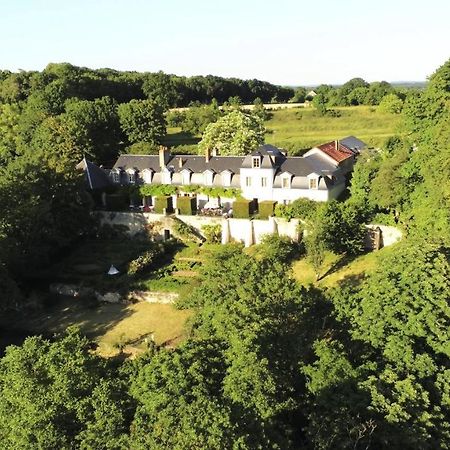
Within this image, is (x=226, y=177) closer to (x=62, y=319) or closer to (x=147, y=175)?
(x=147, y=175)

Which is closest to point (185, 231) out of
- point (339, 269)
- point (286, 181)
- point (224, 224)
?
point (224, 224)

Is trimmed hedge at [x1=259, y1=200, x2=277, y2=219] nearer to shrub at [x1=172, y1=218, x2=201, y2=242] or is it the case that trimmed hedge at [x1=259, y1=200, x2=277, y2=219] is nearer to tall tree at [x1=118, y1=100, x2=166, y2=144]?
shrub at [x1=172, y1=218, x2=201, y2=242]

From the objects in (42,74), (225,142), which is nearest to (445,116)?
Result: (225,142)

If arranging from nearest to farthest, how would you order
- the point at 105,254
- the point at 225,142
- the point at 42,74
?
the point at 105,254 < the point at 225,142 < the point at 42,74

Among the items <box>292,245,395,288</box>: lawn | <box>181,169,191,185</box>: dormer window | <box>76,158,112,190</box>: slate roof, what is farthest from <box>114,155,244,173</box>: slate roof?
<box>292,245,395,288</box>: lawn

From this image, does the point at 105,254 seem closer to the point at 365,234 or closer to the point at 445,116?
→ the point at 365,234

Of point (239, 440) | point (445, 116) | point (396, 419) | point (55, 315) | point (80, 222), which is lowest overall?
point (55, 315)

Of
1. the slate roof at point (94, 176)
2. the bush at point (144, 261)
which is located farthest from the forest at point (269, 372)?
the slate roof at point (94, 176)

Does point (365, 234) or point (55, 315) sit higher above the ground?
point (365, 234)
